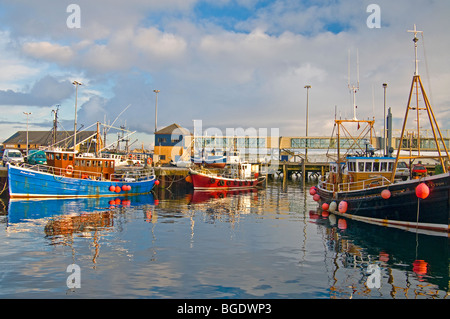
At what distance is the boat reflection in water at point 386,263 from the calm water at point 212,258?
0.04 m

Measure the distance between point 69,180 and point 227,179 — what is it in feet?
71.5

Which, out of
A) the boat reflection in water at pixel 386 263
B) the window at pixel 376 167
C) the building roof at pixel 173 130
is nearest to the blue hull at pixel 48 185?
the boat reflection in water at pixel 386 263

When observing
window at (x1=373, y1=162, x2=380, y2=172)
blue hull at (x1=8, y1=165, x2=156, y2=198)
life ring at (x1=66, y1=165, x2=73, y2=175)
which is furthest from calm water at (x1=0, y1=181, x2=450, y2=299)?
life ring at (x1=66, y1=165, x2=73, y2=175)

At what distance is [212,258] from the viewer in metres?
14.1

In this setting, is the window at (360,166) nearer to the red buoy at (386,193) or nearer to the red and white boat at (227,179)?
the red buoy at (386,193)

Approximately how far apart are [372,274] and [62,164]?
32.1 metres

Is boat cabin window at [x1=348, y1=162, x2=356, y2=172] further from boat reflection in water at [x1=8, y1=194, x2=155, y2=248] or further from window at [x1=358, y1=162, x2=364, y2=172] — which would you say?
boat reflection in water at [x1=8, y1=194, x2=155, y2=248]

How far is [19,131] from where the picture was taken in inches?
3937

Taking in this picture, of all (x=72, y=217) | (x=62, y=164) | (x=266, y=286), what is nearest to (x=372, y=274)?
(x=266, y=286)

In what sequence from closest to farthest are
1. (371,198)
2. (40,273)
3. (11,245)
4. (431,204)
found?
(40,273) < (11,245) < (431,204) < (371,198)

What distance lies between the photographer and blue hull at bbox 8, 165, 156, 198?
31375mm

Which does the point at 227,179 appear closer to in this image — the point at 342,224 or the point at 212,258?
the point at 342,224

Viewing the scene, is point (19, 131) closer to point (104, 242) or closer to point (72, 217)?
point (72, 217)

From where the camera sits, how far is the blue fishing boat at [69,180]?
104ft
